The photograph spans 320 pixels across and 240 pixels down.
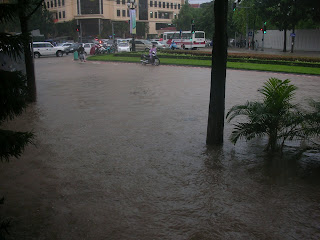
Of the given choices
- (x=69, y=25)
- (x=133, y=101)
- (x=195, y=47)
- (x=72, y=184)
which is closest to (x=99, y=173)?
(x=72, y=184)

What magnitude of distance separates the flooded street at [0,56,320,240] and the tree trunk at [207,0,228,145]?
1.28ft

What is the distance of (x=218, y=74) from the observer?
22.9ft

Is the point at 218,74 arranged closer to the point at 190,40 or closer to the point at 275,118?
the point at 275,118

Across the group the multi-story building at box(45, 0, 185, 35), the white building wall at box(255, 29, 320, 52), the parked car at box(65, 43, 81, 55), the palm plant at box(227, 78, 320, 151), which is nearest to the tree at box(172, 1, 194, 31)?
the multi-story building at box(45, 0, 185, 35)

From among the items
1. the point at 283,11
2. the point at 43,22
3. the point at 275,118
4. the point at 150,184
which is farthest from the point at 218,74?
the point at 43,22

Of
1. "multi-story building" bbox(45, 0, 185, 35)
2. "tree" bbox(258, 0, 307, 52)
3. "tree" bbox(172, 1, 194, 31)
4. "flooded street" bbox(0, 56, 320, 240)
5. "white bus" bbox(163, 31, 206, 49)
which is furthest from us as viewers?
"tree" bbox(172, 1, 194, 31)

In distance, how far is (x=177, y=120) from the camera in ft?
31.2

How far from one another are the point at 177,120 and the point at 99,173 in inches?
159

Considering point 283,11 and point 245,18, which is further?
point 245,18

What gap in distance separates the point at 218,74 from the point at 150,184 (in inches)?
108

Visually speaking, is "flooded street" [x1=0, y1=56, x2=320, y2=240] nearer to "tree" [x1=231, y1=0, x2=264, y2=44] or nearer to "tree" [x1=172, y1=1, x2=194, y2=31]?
"tree" [x1=231, y1=0, x2=264, y2=44]

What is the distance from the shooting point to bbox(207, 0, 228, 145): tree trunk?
22.3ft

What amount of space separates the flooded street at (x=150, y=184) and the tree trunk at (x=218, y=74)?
0.39m

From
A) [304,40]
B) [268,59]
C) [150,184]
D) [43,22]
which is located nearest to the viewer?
[150,184]
